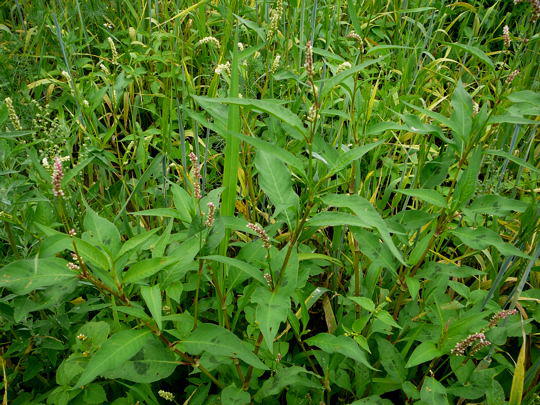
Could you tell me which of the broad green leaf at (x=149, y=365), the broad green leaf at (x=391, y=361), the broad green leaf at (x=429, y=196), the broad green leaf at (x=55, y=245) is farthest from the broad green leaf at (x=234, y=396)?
the broad green leaf at (x=429, y=196)

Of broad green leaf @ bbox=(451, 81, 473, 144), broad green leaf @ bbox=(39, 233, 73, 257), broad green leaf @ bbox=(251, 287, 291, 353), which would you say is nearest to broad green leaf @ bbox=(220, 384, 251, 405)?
broad green leaf @ bbox=(251, 287, 291, 353)

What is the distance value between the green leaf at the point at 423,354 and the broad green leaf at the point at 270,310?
34cm

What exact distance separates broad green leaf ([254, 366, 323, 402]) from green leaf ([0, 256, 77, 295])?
49 centimetres

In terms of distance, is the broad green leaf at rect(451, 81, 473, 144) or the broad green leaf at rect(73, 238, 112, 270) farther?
the broad green leaf at rect(451, 81, 473, 144)

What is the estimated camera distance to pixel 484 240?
0.98 meters

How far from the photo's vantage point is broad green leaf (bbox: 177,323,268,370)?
86 cm

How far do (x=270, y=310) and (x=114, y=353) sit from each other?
0.92ft

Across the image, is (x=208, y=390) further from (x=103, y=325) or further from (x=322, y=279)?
(x=322, y=279)

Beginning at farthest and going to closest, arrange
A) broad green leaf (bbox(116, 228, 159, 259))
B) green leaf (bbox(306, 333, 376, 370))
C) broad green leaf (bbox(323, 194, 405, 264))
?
green leaf (bbox(306, 333, 376, 370)) → broad green leaf (bbox(116, 228, 159, 259)) → broad green leaf (bbox(323, 194, 405, 264))

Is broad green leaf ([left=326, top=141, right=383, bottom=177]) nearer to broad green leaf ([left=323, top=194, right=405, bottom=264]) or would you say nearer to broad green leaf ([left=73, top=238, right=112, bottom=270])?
broad green leaf ([left=323, top=194, right=405, bottom=264])

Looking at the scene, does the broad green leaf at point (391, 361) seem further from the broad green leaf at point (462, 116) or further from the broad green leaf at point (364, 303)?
the broad green leaf at point (462, 116)

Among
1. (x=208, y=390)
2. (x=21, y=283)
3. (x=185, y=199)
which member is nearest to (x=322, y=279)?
(x=208, y=390)

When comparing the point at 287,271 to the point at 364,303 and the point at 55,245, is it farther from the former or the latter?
the point at 55,245

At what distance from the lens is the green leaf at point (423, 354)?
0.97 m
